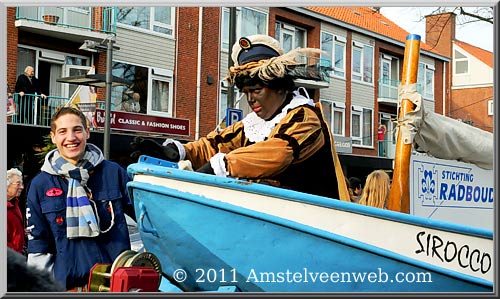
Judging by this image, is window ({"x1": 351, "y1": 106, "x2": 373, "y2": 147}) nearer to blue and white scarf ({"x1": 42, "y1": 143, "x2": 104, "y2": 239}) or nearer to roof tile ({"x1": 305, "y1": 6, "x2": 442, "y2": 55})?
roof tile ({"x1": 305, "y1": 6, "x2": 442, "y2": 55})

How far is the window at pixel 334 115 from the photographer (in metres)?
3.42

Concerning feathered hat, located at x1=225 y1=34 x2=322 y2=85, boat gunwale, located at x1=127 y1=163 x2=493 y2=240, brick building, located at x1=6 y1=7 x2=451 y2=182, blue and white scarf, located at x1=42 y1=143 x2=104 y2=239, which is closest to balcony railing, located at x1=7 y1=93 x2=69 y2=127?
brick building, located at x1=6 y1=7 x2=451 y2=182

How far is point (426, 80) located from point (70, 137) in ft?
5.83

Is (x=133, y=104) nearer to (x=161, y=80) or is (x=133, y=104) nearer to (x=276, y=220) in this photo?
(x=161, y=80)

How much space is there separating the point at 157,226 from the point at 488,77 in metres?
1.71

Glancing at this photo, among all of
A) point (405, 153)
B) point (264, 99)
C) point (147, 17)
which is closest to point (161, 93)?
point (147, 17)

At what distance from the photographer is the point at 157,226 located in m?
3.00

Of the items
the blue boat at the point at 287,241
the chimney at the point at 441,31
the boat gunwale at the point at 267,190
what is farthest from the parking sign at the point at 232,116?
the chimney at the point at 441,31

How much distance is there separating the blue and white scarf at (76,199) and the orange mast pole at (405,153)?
1.45 meters

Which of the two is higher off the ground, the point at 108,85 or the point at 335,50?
the point at 335,50

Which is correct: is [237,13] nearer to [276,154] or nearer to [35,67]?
[276,154]

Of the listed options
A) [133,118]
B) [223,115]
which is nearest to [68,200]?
[133,118]

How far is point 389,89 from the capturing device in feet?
11.9

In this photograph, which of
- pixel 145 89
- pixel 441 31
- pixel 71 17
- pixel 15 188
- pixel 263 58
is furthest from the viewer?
pixel 441 31
